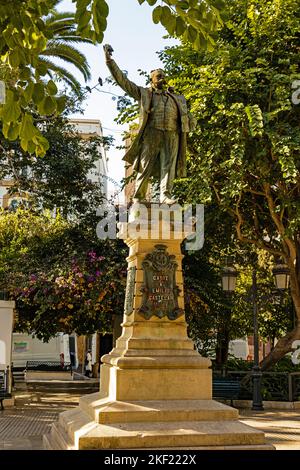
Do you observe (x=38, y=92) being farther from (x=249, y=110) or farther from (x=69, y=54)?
(x=69, y=54)

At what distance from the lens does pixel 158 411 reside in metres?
7.56

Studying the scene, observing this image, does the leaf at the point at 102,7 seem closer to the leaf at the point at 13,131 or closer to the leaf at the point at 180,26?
the leaf at the point at 180,26

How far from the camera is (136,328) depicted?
8617 mm

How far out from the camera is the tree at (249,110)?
45.9ft

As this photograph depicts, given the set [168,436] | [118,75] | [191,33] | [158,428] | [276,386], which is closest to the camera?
[191,33]

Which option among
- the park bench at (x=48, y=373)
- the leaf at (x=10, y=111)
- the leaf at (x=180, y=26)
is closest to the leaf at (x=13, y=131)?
the leaf at (x=10, y=111)

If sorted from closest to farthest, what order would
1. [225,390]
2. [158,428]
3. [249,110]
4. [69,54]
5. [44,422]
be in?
[158,428] < [44,422] < [249,110] < [225,390] < [69,54]

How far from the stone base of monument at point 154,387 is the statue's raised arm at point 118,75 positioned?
214 cm

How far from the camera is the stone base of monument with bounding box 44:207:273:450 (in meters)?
7.08

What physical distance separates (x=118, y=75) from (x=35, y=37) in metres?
3.75

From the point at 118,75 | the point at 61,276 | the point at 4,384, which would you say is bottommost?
the point at 4,384

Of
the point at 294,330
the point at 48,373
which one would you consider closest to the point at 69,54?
the point at 294,330

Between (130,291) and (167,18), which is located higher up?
(167,18)
